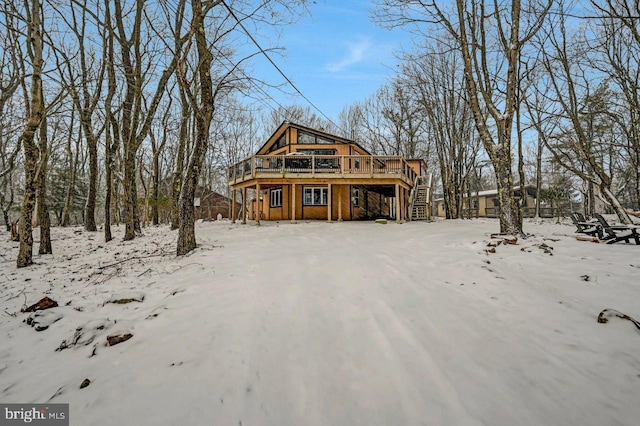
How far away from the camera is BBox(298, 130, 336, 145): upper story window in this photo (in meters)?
17.3

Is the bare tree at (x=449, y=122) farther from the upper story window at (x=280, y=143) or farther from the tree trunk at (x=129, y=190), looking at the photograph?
the tree trunk at (x=129, y=190)

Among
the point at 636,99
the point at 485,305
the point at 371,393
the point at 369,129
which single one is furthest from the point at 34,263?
the point at 369,129

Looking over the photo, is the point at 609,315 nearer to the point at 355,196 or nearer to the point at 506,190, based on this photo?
the point at 506,190

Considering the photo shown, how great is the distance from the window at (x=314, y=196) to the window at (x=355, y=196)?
181cm

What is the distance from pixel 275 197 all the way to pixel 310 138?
4.49 metres

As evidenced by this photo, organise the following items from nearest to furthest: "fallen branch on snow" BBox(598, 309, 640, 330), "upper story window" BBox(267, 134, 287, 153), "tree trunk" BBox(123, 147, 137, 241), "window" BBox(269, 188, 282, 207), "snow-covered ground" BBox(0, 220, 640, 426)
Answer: "snow-covered ground" BBox(0, 220, 640, 426)
"fallen branch on snow" BBox(598, 309, 640, 330)
"tree trunk" BBox(123, 147, 137, 241)
"window" BBox(269, 188, 282, 207)
"upper story window" BBox(267, 134, 287, 153)

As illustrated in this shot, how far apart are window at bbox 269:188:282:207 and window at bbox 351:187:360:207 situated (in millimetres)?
4712

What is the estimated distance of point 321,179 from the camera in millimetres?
13297

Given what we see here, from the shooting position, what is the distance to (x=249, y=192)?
88.3 ft

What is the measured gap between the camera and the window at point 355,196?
1734 centimetres

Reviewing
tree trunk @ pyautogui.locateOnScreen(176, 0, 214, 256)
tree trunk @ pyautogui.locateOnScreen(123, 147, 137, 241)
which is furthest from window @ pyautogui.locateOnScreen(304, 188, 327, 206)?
tree trunk @ pyautogui.locateOnScreen(176, 0, 214, 256)

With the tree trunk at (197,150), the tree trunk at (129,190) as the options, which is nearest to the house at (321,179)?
the tree trunk at (129,190)

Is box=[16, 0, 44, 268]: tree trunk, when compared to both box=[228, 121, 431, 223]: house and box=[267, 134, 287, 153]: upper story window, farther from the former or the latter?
box=[267, 134, 287, 153]: upper story window

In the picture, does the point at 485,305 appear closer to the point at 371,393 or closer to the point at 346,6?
the point at 371,393
